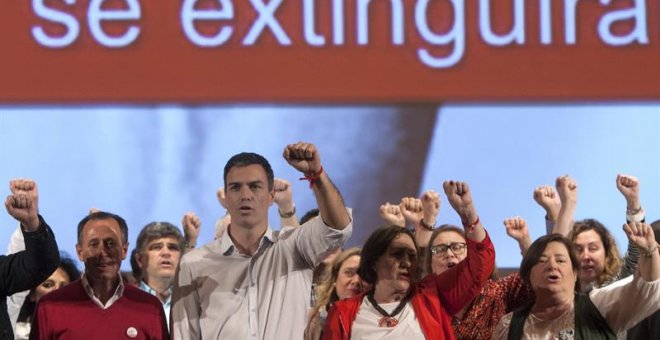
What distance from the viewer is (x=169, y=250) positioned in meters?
4.89

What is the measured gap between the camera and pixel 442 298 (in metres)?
3.70

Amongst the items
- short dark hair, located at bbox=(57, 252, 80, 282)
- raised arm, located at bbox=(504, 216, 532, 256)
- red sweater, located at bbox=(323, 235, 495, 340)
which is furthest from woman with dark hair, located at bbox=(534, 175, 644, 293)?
short dark hair, located at bbox=(57, 252, 80, 282)

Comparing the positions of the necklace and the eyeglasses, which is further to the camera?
the eyeglasses

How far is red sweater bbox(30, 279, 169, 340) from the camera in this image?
3.64m

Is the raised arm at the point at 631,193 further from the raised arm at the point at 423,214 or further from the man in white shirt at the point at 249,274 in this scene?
the man in white shirt at the point at 249,274

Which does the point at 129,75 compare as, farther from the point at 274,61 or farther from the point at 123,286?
the point at 123,286

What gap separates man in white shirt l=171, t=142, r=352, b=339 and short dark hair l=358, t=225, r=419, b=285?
0.18 metres

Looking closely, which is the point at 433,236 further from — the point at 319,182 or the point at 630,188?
the point at 319,182

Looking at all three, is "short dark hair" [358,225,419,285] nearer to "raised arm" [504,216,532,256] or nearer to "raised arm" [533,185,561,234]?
"raised arm" [504,216,532,256]

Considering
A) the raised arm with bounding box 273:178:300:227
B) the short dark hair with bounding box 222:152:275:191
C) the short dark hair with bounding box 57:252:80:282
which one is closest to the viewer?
the short dark hair with bounding box 222:152:275:191

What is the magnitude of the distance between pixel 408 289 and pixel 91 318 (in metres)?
0.91

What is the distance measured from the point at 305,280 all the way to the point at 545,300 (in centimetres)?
74

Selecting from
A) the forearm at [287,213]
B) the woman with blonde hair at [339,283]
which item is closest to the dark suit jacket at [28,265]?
the woman with blonde hair at [339,283]

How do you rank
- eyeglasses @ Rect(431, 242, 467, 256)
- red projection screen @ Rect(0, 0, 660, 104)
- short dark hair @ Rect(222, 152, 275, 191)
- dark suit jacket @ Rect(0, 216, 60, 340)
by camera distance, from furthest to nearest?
red projection screen @ Rect(0, 0, 660, 104), eyeglasses @ Rect(431, 242, 467, 256), short dark hair @ Rect(222, 152, 275, 191), dark suit jacket @ Rect(0, 216, 60, 340)
